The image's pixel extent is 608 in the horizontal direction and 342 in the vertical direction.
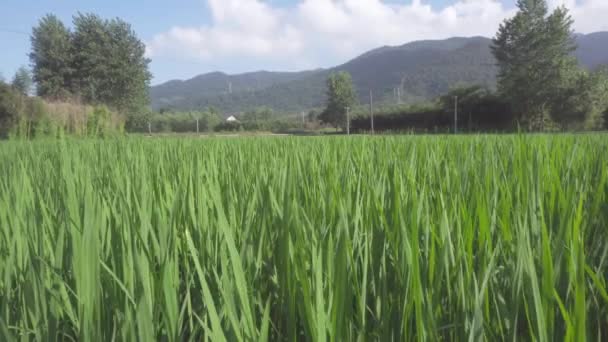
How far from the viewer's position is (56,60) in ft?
87.4

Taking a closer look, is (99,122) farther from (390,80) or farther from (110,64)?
(390,80)

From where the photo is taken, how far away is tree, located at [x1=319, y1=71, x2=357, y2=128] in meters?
38.2

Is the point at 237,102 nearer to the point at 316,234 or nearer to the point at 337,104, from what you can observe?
the point at 337,104

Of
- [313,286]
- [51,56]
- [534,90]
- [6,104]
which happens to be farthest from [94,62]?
[313,286]

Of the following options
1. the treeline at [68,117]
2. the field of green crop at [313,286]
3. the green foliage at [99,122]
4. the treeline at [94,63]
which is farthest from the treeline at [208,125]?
the field of green crop at [313,286]

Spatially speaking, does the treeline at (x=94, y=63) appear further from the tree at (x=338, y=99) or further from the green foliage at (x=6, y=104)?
the tree at (x=338, y=99)

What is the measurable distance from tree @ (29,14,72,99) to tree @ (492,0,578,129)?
28207 millimetres

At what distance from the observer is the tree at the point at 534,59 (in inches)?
781

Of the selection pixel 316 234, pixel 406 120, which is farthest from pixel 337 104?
pixel 316 234

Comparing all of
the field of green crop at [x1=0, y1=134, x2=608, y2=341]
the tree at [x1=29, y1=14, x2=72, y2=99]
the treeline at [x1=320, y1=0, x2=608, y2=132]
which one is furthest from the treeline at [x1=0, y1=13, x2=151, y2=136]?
the field of green crop at [x1=0, y1=134, x2=608, y2=341]

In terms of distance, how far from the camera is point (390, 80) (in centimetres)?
9369

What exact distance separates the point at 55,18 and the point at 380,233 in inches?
1367

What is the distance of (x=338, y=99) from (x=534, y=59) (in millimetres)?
19553

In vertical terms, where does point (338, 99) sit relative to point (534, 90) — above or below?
above
